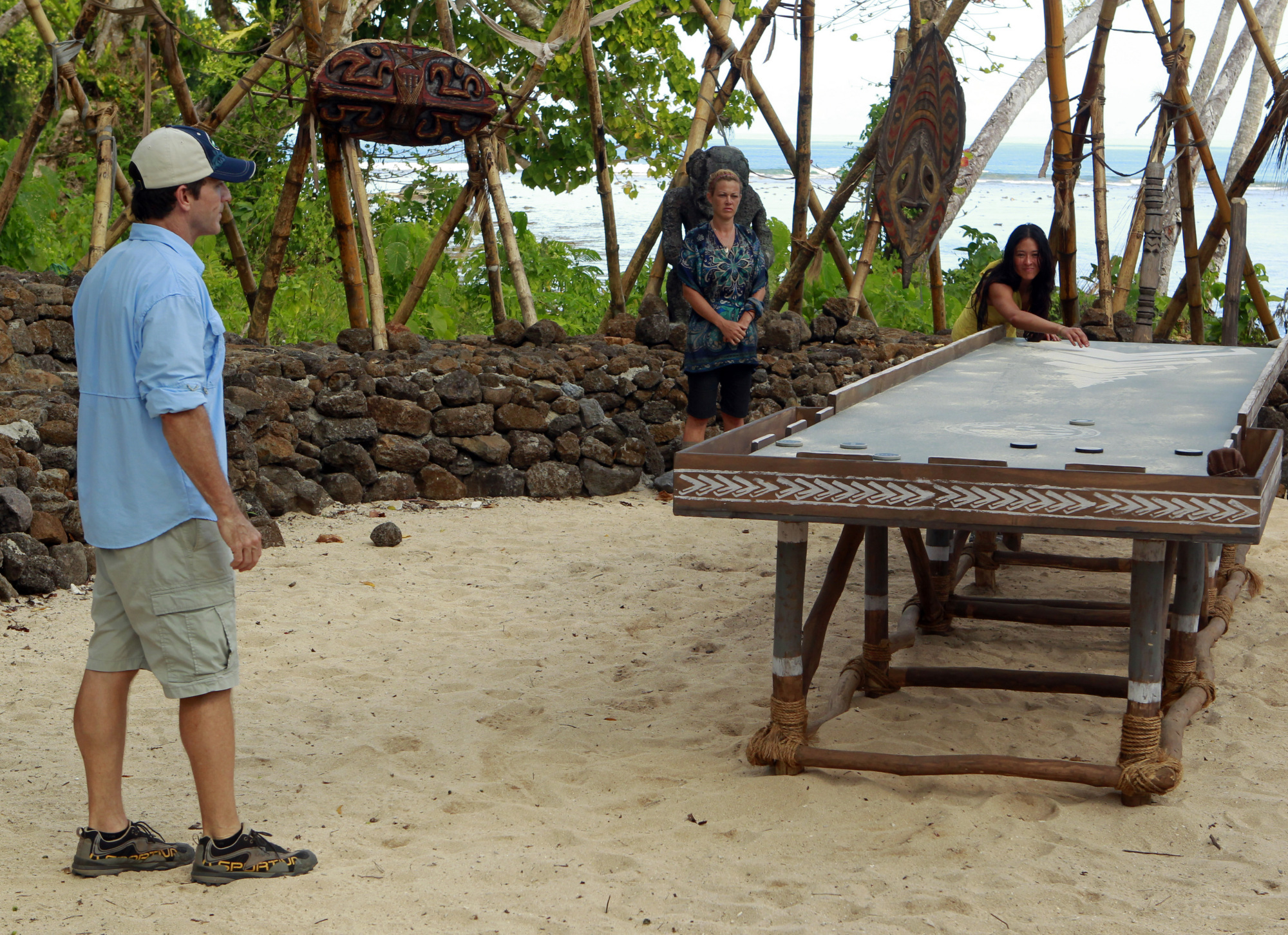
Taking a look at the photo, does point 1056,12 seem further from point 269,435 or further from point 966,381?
point 269,435

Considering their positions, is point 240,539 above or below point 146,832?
above

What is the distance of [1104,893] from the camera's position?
2828 mm

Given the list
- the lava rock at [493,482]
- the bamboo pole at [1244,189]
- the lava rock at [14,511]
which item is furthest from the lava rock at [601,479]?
the bamboo pole at [1244,189]

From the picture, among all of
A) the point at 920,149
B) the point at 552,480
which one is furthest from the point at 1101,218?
the point at 552,480

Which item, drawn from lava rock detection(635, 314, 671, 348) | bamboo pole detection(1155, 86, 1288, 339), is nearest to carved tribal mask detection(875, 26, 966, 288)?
lava rock detection(635, 314, 671, 348)

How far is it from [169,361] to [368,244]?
15.7ft

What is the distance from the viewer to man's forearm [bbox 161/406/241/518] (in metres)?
2.65

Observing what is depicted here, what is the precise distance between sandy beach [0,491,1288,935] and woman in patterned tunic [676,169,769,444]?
3.52 feet

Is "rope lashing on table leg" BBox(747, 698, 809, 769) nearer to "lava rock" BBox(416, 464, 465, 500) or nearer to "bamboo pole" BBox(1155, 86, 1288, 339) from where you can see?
"lava rock" BBox(416, 464, 465, 500)

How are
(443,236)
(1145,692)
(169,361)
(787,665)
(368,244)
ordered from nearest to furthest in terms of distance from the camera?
(169,361) → (1145,692) → (787,665) → (368,244) → (443,236)

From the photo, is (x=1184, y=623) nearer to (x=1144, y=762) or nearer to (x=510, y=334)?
(x=1144, y=762)

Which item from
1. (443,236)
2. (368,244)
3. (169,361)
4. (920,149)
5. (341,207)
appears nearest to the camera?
(169,361)

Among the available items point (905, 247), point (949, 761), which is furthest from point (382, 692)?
point (905, 247)

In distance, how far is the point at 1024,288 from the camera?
18.7 feet
